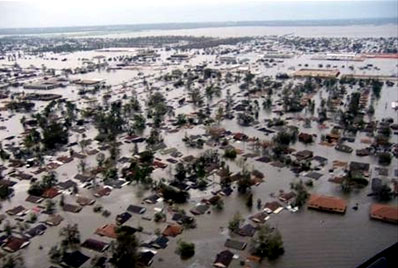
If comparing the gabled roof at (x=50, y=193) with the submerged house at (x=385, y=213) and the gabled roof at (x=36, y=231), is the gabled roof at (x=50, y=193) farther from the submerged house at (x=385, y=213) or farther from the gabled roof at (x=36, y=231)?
the submerged house at (x=385, y=213)

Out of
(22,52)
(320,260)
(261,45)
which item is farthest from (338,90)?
(22,52)

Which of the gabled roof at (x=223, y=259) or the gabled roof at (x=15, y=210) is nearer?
the gabled roof at (x=223, y=259)

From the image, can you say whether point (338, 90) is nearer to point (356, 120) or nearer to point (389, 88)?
point (389, 88)

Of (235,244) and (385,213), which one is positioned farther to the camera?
(385,213)

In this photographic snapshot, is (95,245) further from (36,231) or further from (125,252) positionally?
(36,231)

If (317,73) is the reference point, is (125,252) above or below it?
below

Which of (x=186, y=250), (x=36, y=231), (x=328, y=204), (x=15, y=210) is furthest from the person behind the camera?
(x=15, y=210)

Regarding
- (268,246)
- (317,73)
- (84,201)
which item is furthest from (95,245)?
(317,73)

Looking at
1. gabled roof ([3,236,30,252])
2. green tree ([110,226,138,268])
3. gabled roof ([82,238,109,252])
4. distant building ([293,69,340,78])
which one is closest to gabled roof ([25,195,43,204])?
gabled roof ([3,236,30,252])

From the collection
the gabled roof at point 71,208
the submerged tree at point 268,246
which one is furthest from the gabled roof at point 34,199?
the submerged tree at point 268,246

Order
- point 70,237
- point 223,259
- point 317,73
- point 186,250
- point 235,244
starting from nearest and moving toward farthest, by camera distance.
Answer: point 223,259 → point 186,250 → point 235,244 → point 70,237 → point 317,73

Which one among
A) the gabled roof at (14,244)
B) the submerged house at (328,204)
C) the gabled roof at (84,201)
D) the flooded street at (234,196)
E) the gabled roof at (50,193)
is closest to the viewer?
the flooded street at (234,196)

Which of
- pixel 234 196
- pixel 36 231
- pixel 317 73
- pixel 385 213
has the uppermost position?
pixel 317 73
